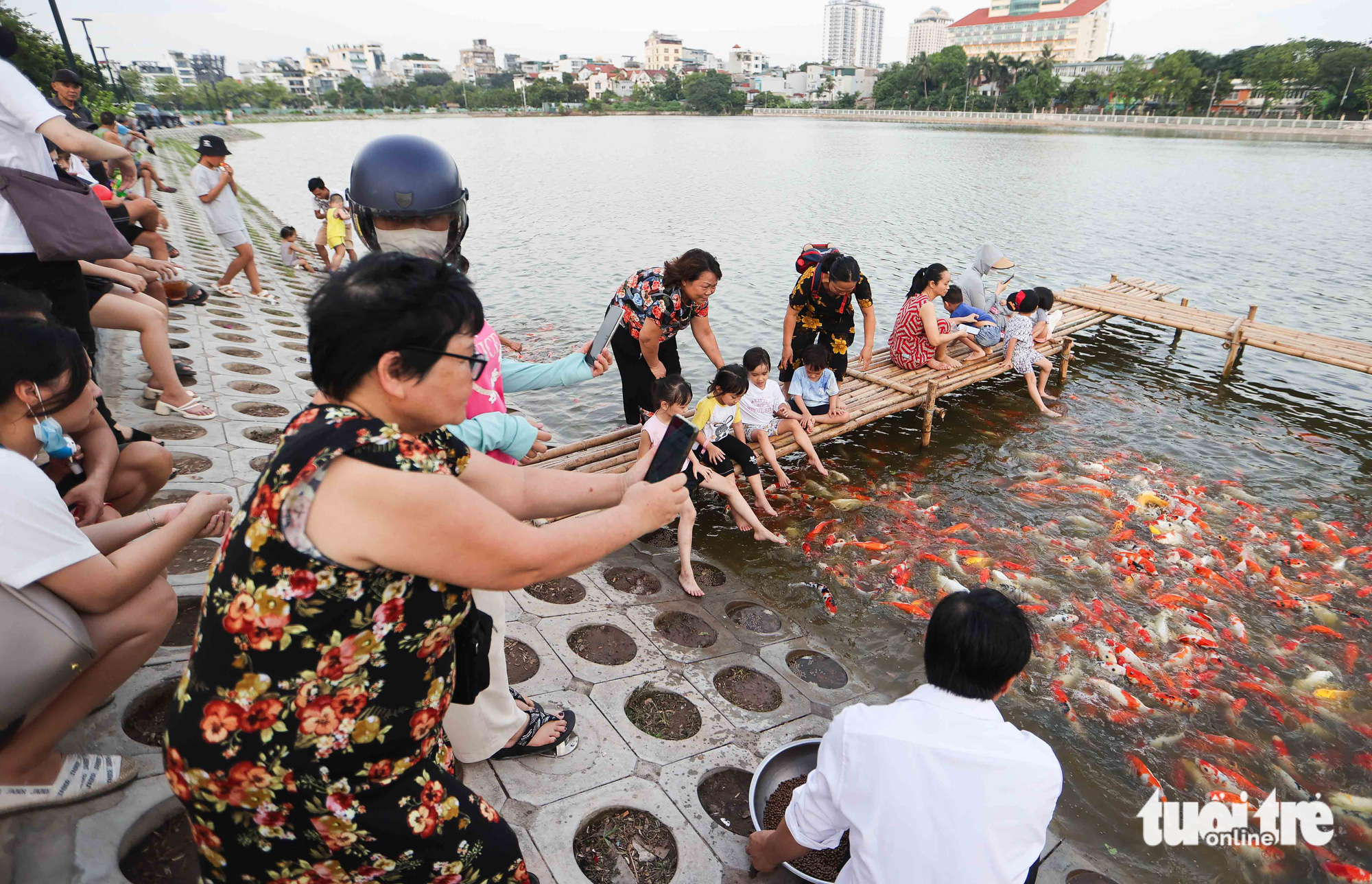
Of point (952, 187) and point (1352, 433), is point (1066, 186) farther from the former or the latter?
point (1352, 433)

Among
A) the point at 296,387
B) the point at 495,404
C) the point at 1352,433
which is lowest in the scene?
the point at 1352,433

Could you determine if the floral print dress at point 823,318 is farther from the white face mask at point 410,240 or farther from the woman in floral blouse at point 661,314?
the white face mask at point 410,240

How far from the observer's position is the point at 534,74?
170m

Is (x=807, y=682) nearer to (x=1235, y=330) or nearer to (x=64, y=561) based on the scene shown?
(x=64, y=561)

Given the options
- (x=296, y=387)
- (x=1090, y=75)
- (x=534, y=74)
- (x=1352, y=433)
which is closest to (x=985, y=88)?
(x=1090, y=75)

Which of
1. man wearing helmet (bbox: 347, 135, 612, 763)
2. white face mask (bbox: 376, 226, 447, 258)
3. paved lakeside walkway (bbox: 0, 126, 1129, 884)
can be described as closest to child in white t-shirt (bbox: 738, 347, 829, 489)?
paved lakeside walkway (bbox: 0, 126, 1129, 884)

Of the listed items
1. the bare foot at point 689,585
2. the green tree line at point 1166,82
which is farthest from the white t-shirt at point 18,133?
the green tree line at point 1166,82

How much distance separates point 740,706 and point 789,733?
331 millimetres

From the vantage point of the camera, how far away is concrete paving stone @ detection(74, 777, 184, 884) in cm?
232

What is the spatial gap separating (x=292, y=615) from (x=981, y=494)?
7.16 m

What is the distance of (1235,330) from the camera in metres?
10.6

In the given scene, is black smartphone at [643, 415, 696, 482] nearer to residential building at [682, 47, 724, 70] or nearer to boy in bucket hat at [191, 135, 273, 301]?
boy in bucket hat at [191, 135, 273, 301]

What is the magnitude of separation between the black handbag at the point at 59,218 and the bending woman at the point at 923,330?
7790 millimetres

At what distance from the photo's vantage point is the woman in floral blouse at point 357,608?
143 centimetres
